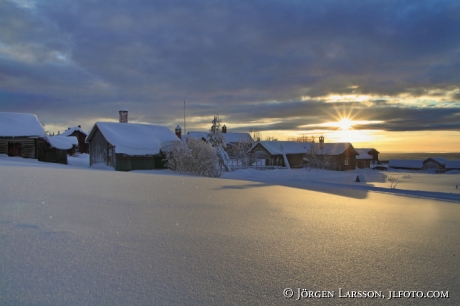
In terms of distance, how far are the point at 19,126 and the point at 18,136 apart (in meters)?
1.38

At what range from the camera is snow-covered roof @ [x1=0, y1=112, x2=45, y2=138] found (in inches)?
1289

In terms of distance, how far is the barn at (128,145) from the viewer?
3196 centimetres

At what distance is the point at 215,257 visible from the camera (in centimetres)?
427

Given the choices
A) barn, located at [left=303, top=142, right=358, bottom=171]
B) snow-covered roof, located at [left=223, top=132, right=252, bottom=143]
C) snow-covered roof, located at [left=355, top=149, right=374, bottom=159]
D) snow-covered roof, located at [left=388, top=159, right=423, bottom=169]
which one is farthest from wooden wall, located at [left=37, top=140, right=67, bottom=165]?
snow-covered roof, located at [left=388, top=159, right=423, bottom=169]

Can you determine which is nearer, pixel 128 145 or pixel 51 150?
pixel 128 145

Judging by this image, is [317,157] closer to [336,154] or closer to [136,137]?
[336,154]

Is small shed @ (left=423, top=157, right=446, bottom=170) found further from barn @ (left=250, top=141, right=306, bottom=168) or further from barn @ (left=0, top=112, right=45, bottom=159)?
barn @ (left=0, top=112, right=45, bottom=159)

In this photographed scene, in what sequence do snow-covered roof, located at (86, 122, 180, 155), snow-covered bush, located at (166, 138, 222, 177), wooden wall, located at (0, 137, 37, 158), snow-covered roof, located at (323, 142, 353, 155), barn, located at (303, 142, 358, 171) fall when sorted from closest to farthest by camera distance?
snow-covered bush, located at (166, 138, 222, 177)
snow-covered roof, located at (86, 122, 180, 155)
wooden wall, located at (0, 137, 37, 158)
barn, located at (303, 142, 358, 171)
snow-covered roof, located at (323, 142, 353, 155)

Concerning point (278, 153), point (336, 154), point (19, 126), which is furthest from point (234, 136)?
point (19, 126)

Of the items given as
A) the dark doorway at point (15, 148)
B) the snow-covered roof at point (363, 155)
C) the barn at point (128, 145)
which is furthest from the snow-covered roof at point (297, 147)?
the dark doorway at point (15, 148)

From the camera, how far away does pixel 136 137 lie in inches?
1369

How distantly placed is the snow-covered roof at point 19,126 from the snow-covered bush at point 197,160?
17.5 m

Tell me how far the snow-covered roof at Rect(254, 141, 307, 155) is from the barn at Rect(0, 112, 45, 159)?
35.4m

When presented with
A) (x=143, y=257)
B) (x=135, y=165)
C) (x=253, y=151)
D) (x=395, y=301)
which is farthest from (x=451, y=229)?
(x=253, y=151)
